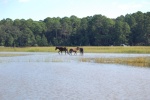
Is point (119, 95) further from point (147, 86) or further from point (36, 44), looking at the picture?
point (36, 44)

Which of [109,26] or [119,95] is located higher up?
[109,26]

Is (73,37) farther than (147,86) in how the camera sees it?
Yes

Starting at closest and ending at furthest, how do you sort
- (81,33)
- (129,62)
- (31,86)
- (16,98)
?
(16,98) → (31,86) → (129,62) → (81,33)

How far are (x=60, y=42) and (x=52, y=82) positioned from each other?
88.9 metres

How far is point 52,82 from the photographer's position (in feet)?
69.2

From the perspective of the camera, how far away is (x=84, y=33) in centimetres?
10519

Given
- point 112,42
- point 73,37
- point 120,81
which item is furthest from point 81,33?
point 120,81

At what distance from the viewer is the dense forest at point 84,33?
314ft

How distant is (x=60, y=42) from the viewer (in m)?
110

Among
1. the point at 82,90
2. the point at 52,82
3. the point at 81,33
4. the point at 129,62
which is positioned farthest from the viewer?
the point at 81,33

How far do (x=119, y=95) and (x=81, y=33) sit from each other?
8891 cm

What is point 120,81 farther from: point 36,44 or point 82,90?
point 36,44

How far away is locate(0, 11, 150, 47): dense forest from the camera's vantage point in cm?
9581

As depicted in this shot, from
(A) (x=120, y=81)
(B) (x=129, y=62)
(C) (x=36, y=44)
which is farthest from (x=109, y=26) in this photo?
(A) (x=120, y=81)
